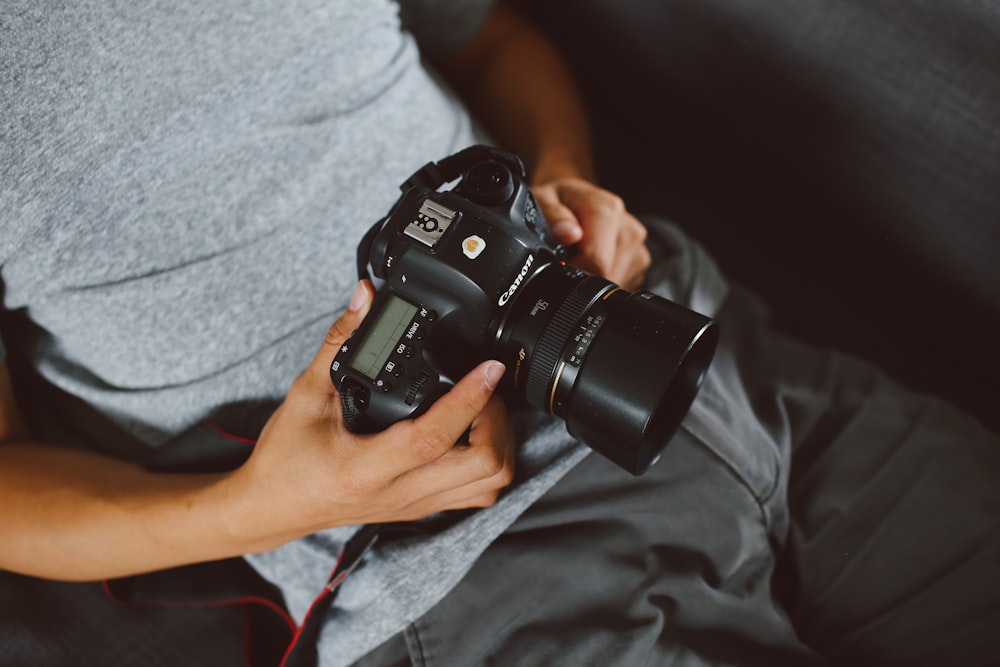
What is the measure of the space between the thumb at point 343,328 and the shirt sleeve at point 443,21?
474mm

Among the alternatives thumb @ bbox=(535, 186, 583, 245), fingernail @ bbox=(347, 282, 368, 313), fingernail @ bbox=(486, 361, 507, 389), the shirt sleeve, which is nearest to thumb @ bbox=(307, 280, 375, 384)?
fingernail @ bbox=(347, 282, 368, 313)

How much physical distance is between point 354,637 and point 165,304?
0.34m

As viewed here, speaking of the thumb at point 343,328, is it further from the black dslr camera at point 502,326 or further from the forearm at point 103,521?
the forearm at point 103,521

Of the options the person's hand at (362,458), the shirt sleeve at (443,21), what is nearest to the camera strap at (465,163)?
the person's hand at (362,458)

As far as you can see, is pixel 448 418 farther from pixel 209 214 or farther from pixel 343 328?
pixel 209 214

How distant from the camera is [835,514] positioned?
0.73 metres

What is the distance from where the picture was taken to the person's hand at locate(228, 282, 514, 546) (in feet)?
1.75

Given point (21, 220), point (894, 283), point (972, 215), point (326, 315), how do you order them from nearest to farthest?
point (21, 220), point (326, 315), point (972, 215), point (894, 283)

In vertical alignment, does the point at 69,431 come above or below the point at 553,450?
below

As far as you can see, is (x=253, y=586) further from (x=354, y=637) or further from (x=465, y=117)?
(x=465, y=117)

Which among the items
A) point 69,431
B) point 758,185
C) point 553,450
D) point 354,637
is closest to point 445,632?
point 354,637

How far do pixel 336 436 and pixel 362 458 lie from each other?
0.10ft

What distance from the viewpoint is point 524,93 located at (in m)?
0.98

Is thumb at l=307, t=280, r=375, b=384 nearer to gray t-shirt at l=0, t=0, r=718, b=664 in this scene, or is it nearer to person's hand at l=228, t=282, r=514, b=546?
person's hand at l=228, t=282, r=514, b=546
